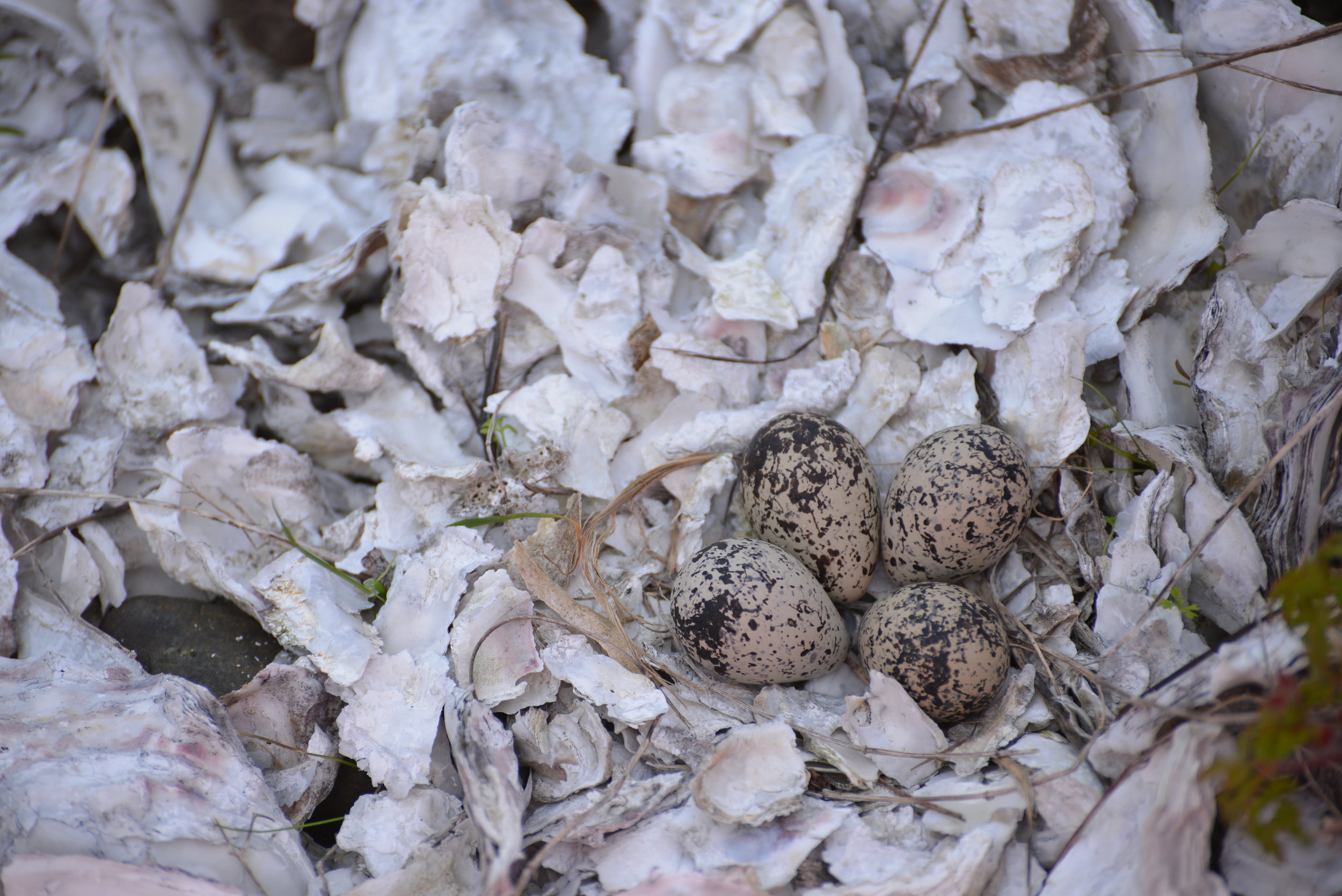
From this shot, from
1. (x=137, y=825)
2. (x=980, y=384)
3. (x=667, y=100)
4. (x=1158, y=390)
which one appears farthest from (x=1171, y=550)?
(x=137, y=825)

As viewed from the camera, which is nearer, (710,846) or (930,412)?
(710,846)

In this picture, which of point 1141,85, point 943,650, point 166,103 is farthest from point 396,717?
point 1141,85

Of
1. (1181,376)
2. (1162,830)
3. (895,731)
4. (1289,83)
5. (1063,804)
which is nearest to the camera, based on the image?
(1162,830)

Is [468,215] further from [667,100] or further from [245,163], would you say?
[245,163]

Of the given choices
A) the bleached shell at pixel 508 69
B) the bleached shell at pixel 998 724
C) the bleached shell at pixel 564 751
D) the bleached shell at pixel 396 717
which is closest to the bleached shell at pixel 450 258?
the bleached shell at pixel 508 69

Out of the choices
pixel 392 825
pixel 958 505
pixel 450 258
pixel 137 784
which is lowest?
pixel 392 825

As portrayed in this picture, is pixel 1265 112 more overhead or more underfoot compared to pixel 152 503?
more overhead

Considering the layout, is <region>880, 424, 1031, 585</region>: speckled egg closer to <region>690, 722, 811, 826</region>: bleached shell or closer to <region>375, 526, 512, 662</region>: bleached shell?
<region>690, 722, 811, 826</region>: bleached shell

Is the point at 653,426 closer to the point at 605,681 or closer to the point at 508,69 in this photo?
the point at 605,681
